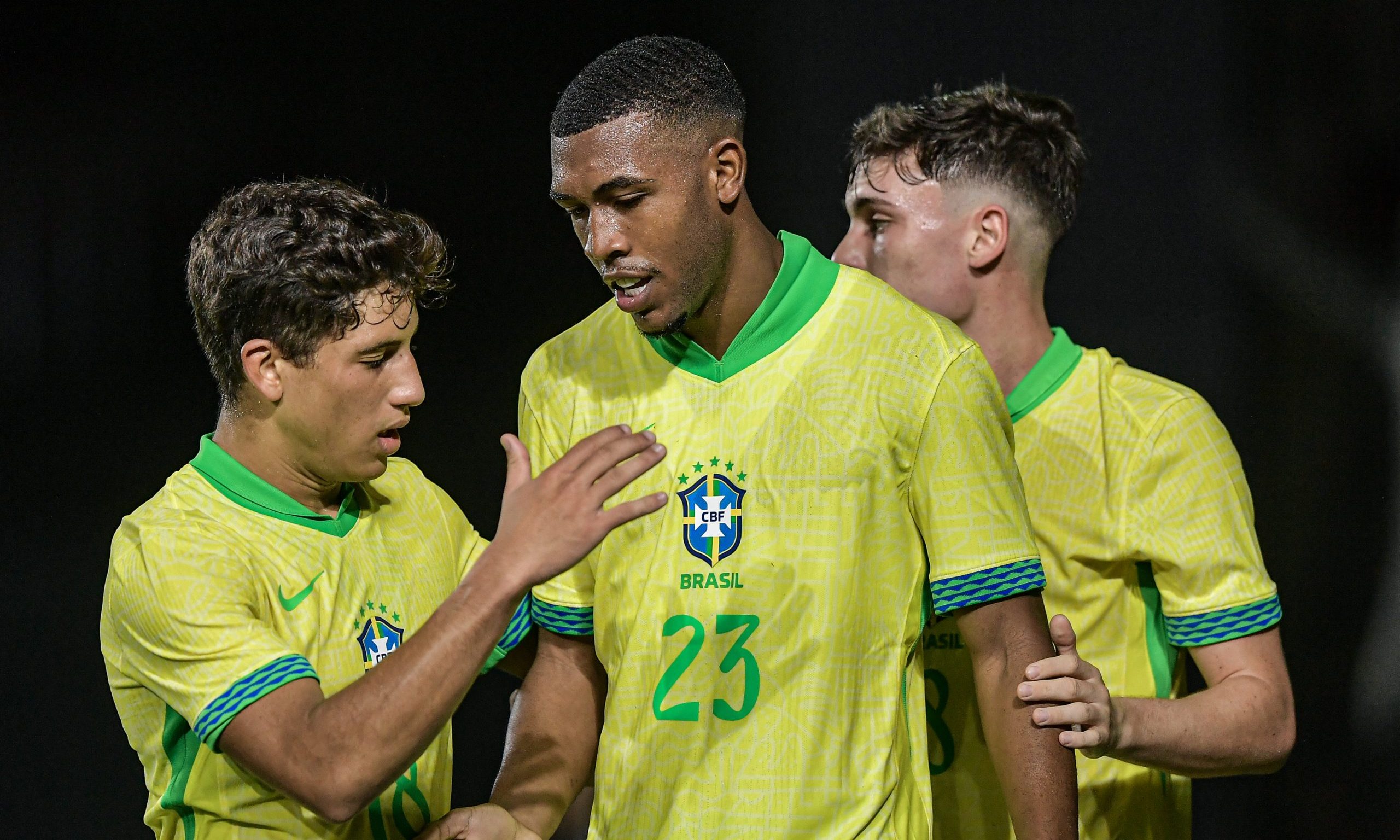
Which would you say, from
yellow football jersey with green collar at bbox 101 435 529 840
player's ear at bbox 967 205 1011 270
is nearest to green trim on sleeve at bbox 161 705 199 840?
yellow football jersey with green collar at bbox 101 435 529 840

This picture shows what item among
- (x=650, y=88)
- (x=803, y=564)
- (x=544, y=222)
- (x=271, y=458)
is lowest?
(x=803, y=564)

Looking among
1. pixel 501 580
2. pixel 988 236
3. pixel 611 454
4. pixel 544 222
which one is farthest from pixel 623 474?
pixel 544 222

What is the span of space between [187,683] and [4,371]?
1.39 m

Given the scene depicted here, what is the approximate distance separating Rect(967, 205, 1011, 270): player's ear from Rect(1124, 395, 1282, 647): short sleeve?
0.36 meters

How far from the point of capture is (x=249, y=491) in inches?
62.2

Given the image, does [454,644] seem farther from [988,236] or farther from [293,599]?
[988,236]

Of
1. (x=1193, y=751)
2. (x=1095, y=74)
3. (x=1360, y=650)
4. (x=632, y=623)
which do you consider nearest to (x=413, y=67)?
(x=1095, y=74)

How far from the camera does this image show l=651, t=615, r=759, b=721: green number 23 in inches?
59.6

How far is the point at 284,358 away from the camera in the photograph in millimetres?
1604

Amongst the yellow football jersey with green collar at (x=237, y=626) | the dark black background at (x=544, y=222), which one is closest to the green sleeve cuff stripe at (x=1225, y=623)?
the yellow football jersey with green collar at (x=237, y=626)

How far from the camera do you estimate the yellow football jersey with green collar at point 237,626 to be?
1441 mm

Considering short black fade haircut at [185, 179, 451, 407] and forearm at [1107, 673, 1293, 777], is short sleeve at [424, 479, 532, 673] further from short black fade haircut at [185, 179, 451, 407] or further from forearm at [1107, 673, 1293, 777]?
forearm at [1107, 673, 1293, 777]

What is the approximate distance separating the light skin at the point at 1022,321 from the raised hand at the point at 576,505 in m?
0.48

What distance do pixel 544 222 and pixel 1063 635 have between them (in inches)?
68.1
